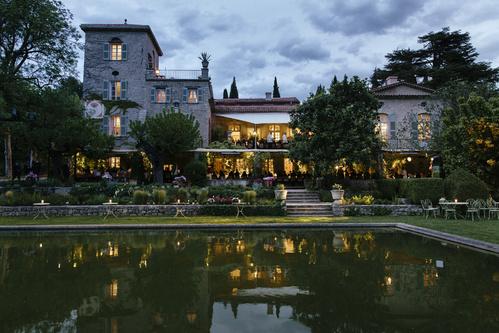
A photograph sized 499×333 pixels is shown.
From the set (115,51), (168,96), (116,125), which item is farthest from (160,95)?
(115,51)

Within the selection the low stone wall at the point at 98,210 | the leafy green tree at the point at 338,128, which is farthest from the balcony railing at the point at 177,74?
the low stone wall at the point at 98,210

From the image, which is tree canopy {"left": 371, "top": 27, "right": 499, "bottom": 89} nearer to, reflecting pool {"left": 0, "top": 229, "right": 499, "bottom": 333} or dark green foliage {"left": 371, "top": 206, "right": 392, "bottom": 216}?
dark green foliage {"left": 371, "top": 206, "right": 392, "bottom": 216}

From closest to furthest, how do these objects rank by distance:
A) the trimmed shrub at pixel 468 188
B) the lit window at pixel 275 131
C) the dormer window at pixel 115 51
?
the trimmed shrub at pixel 468 188 → the dormer window at pixel 115 51 → the lit window at pixel 275 131

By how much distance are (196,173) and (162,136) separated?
124 inches

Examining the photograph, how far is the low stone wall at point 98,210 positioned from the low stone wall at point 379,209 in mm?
6880

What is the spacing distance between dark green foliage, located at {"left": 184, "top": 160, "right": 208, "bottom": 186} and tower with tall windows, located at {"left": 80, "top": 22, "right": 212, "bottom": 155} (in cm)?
459

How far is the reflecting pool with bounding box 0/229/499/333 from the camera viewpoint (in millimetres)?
4938

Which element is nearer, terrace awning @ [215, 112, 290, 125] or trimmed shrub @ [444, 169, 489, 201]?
trimmed shrub @ [444, 169, 489, 201]

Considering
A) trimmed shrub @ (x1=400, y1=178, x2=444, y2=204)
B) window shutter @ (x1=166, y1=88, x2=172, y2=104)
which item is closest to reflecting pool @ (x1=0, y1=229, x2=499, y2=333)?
trimmed shrub @ (x1=400, y1=178, x2=444, y2=204)

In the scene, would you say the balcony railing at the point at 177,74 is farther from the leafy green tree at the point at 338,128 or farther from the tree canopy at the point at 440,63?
the tree canopy at the point at 440,63

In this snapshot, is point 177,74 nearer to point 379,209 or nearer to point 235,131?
point 235,131

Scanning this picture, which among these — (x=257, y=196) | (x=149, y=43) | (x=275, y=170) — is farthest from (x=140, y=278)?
(x=149, y=43)

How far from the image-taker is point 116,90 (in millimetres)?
28312

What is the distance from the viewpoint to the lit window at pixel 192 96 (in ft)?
92.8
